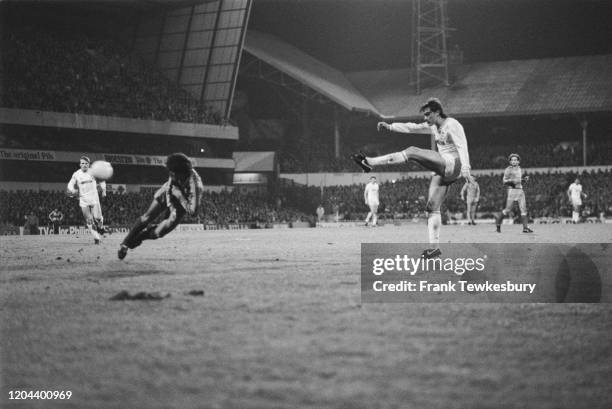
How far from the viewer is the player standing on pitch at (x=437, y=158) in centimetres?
1164

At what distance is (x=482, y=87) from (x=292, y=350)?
5504 centimetres

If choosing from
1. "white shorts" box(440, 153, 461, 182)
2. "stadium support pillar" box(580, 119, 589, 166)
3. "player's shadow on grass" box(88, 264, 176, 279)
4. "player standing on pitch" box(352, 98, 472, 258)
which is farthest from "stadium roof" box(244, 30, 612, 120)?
"player's shadow on grass" box(88, 264, 176, 279)

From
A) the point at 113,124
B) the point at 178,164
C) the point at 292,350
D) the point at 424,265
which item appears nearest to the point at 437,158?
the point at 424,265

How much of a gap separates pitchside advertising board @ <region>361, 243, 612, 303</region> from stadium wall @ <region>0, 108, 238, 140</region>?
3378 cm

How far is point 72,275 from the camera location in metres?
10.3

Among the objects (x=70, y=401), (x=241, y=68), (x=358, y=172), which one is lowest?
(x=70, y=401)

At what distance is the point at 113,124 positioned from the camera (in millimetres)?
47094

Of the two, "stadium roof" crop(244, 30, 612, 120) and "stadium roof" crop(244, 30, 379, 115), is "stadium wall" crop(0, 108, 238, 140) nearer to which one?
"stadium roof" crop(244, 30, 379, 115)

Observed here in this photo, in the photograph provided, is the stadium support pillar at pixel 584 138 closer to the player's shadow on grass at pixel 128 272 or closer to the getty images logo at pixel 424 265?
the getty images logo at pixel 424 265

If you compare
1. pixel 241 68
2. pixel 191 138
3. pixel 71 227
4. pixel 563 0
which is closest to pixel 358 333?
pixel 71 227

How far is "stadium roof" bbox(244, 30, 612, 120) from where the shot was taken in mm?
53500

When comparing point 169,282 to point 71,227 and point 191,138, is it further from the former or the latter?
point 191,138

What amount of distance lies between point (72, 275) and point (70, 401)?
6.67 metres

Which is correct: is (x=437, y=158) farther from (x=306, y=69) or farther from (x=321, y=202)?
(x=306, y=69)
